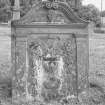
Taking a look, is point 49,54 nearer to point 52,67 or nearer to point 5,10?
point 52,67

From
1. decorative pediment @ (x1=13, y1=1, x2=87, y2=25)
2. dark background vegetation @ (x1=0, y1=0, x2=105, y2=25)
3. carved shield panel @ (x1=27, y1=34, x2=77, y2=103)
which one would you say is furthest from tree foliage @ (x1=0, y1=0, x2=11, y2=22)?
carved shield panel @ (x1=27, y1=34, x2=77, y2=103)

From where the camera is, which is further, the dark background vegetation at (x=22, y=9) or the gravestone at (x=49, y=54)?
the dark background vegetation at (x=22, y=9)

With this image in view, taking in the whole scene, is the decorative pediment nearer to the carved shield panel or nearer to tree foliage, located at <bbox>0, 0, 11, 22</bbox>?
the carved shield panel

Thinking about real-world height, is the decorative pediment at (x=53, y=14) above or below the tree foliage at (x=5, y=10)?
below

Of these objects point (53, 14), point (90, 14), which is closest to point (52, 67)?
point (53, 14)

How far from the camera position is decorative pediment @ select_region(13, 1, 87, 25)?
5.91 m

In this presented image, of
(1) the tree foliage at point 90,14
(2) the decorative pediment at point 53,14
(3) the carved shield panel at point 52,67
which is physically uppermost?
(1) the tree foliage at point 90,14

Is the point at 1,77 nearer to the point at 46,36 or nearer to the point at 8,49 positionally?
the point at 46,36

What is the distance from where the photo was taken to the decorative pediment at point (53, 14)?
591cm

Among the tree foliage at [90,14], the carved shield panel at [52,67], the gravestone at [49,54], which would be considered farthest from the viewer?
the tree foliage at [90,14]

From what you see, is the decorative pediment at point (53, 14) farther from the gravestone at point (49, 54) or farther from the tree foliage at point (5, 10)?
the tree foliage at point (5, 10)

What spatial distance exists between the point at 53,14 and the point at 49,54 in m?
0.98

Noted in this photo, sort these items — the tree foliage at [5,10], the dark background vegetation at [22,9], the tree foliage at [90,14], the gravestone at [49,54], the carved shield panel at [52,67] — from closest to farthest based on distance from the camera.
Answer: the gravestone at [49,54]
the carved shield panel at [52,67]
the dark background vegetation at [22,9]
the tree foliage at [5,10]
the tree foliage at [90,14]

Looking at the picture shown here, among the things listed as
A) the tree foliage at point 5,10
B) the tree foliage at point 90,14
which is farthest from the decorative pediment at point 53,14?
the tree foliage at point 90,14
